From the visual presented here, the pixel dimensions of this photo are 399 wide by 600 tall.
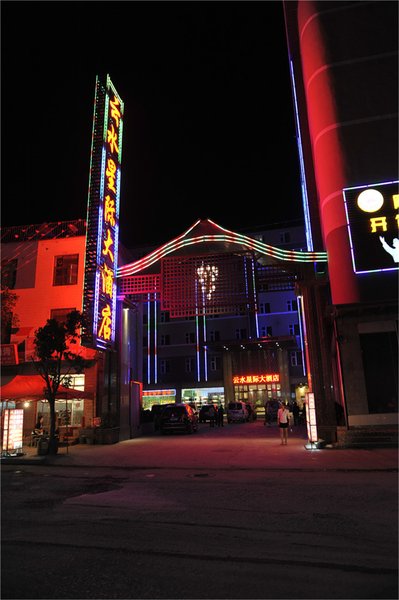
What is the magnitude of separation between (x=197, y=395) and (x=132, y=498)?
43.2m

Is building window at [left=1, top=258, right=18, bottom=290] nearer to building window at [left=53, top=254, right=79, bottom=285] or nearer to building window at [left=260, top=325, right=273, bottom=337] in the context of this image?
building window at [left=53, top=254, right=79, bottom=285]

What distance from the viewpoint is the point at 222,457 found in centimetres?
1467

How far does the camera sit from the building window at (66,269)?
23.0 meters

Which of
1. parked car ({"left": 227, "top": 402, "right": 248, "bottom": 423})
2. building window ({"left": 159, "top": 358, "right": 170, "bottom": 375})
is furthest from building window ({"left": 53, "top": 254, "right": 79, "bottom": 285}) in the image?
building window ({"left": 159, "top": 358, "right": 170, "bottom": 375})

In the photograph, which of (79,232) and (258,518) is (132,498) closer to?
(258,518)

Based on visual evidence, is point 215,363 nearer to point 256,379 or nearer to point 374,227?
point 256,379

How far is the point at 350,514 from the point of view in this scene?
696cm

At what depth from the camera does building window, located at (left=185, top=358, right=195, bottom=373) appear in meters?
52.2

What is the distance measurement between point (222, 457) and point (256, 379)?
1302 inches

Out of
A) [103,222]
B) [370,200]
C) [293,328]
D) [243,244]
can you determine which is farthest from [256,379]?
[370,200]

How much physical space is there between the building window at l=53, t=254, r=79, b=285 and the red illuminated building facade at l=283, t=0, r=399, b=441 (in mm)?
11827

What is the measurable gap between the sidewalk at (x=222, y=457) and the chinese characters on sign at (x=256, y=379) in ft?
91.0

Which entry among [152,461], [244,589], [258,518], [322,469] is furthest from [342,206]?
[244,589]

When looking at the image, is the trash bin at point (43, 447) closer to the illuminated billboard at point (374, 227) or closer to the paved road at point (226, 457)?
the paved road at point (226, 457)
